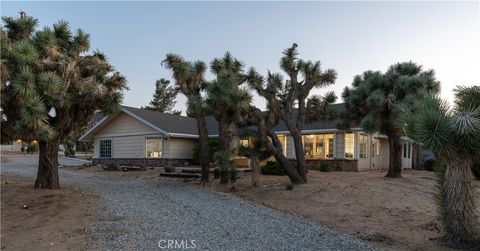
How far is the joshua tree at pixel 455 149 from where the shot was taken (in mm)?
7570

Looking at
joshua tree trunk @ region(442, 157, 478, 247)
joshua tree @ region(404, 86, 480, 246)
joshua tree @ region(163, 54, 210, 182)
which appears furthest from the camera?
joshua tree @ region(163, 54, 210, 182)

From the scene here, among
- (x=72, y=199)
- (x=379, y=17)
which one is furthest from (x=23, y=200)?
(x=379, y=17)

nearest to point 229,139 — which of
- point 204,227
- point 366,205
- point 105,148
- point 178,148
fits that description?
point 366,205

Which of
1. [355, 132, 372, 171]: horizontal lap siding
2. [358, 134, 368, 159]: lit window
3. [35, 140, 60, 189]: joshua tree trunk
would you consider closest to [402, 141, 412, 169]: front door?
[355, 132, 372, 171]: horizontal lap siding

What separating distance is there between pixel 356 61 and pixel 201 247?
1734 cm

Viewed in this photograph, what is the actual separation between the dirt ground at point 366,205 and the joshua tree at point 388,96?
236cm

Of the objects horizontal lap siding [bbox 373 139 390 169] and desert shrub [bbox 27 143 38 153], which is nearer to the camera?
horizontal lap siding [bbox 373 139 390 169]

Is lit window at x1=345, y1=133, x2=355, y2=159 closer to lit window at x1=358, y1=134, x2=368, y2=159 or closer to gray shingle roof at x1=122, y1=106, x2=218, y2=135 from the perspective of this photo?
lit window at x1=358, y1=134, x2=368, y2=159

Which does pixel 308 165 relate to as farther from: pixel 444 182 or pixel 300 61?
pixel 444 182

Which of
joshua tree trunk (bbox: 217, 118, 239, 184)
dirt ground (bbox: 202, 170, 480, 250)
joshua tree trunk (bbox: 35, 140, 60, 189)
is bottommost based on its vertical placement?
dirt ground (bbox: 202, 170, 480, 250)

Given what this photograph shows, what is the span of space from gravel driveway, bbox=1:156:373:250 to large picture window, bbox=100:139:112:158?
1758cm

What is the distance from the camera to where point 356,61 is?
21766 millimetres

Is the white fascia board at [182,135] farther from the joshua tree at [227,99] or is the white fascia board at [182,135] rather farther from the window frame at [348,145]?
the window frame at [348,145]

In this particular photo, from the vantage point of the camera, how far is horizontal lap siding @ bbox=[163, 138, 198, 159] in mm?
26155
